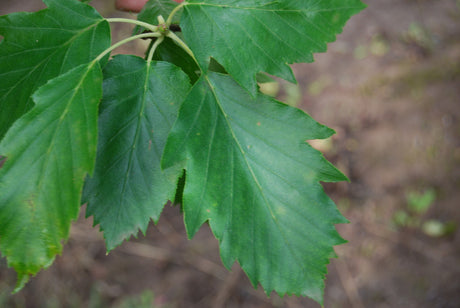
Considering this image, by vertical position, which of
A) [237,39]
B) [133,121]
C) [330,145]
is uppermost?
[237,39]

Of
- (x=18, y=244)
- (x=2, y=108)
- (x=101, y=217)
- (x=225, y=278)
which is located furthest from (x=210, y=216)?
(x=225, y=278)

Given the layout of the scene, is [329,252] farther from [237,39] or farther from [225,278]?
[225,278]

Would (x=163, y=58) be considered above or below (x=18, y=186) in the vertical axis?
above

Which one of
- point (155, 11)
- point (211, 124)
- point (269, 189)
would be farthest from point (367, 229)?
point (155, 11)

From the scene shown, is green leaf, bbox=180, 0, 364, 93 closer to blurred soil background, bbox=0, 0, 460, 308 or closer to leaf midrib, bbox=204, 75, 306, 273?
leaf midrib, bbox=204, 75, 306, 273

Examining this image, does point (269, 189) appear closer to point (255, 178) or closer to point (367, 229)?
point (255, 178)

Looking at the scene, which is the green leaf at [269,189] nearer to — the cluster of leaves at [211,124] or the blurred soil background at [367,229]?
the cluster of leaves at [211,124]

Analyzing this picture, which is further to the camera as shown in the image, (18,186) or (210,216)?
(210,216)
